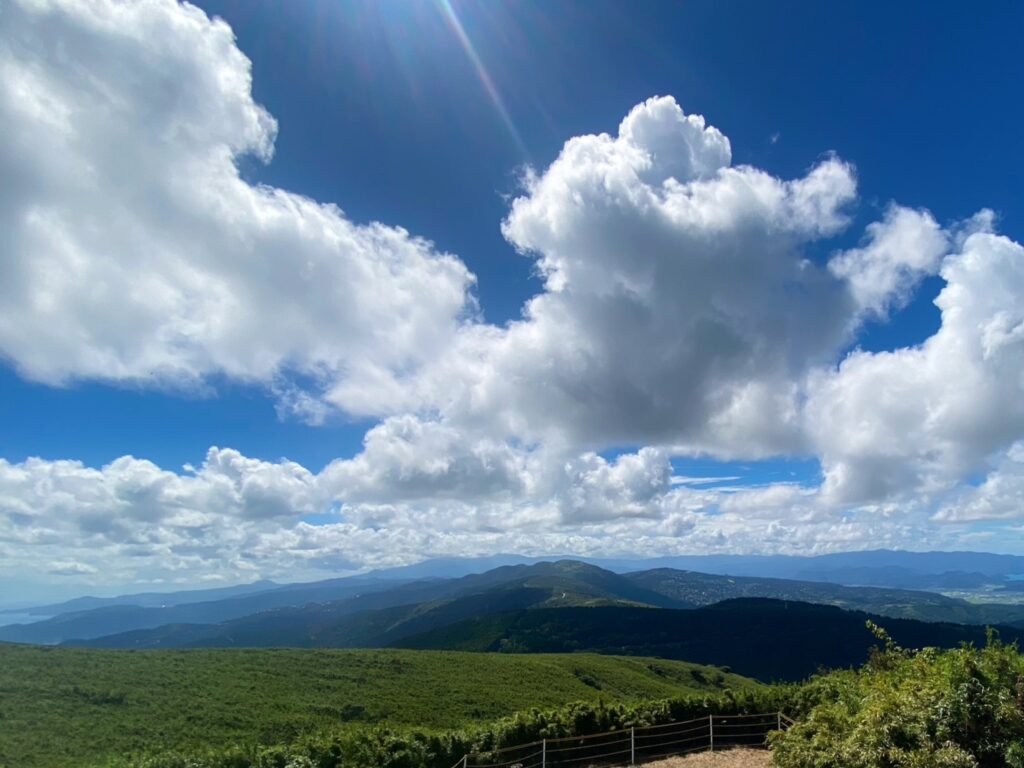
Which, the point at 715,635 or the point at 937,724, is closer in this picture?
the point at 937,724

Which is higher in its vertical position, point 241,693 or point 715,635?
point 241,693

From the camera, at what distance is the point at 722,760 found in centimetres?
2098

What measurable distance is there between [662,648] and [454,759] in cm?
15588

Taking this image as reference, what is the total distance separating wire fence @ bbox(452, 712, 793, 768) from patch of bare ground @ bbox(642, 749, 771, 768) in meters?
0.54

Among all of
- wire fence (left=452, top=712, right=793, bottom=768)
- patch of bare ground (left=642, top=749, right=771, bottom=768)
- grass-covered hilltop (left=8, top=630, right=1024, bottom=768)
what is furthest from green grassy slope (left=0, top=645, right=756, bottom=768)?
patch of bare ground (left=642, top=749, right=771, bottom=768)

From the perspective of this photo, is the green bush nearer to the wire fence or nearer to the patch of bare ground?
the patch of bare ground

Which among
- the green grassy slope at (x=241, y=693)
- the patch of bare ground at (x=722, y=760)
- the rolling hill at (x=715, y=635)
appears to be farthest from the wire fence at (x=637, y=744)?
the rolling hill at (x=715, y=635)

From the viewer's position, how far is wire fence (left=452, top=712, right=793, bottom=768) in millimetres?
20406

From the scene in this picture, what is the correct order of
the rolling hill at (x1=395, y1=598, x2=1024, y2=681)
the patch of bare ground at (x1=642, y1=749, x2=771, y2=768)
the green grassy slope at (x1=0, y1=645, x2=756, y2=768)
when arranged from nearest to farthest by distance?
the patch of bare ground at (x1=642, y1=749, x2=771, y2=768) → the green grassy slope at (x1=0, y1=645, x2=756, y2=768) → the rolling hill at (x1=395, y1=598, x2=1024, y2=681)

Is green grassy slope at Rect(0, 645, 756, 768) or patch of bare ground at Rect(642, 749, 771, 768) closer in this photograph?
patch of bare ground at Rect(642, 749, 771, 768)

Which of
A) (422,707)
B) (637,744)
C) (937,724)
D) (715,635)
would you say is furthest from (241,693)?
(715,635)

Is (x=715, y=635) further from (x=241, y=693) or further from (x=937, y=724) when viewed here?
(x=937, y=724)

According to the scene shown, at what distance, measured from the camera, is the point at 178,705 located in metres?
46.1

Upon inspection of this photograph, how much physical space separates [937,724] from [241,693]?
57820 millimetres
